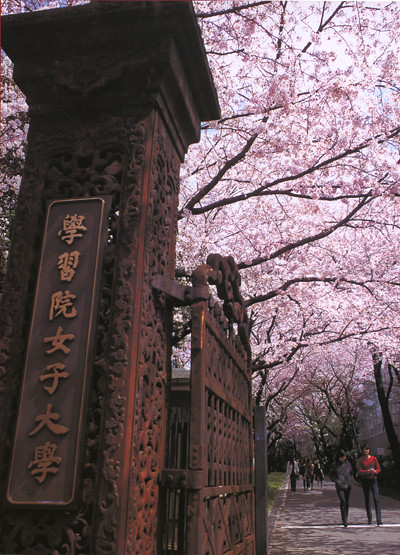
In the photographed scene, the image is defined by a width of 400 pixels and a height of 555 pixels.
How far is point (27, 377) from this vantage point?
2820 millimetres

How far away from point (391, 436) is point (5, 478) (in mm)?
25289

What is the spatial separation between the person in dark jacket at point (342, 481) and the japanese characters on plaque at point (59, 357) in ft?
39.3

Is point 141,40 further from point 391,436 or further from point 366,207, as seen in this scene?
point 391,436

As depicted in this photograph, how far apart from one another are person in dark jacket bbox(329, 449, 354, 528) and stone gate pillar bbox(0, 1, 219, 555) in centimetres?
1175

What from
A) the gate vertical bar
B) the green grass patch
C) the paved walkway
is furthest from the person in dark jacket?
the gate vertical bar

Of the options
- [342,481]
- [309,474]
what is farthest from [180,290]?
[309,474]

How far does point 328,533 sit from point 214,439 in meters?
10.5

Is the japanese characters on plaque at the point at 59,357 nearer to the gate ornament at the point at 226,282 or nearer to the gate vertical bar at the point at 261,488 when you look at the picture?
the gate ornament at the point at 226,282

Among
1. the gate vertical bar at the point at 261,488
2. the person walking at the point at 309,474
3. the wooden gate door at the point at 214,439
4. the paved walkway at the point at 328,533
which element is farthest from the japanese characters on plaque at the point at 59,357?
the person walking at the point at 309,474

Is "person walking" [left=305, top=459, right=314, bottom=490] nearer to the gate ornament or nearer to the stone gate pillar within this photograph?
the gate ornament

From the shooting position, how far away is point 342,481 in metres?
13.2

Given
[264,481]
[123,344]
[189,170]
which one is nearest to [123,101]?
[123,344]

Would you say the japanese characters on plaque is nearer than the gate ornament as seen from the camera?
Yes

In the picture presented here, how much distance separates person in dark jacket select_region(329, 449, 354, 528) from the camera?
13.0 m
